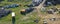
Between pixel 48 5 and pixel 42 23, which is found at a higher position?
pixel 48 5

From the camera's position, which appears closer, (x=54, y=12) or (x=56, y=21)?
(x=56, y=21)

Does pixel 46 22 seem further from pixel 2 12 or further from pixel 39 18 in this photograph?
pixel 2 12

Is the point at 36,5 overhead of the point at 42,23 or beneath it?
overhead

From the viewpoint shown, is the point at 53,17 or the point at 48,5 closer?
the point at 53,17

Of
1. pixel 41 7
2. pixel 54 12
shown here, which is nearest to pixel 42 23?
pixel 54 12

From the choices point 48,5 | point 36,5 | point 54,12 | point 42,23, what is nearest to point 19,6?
point 36,5

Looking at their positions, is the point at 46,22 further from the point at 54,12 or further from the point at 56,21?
the point at 54,12

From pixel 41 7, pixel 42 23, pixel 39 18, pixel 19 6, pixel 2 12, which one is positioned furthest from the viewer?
pixel 19 6

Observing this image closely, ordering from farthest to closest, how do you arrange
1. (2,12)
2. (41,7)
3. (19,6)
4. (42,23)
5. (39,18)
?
(19,6) → (41,7) → (2,12) → (39,18) → (42,23)

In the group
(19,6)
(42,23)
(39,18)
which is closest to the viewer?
(42,23)
